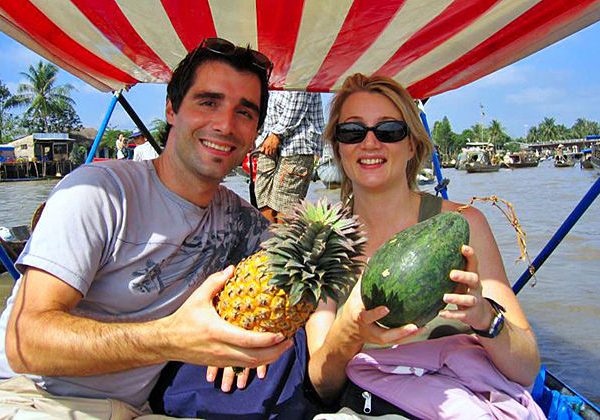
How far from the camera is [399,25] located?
312 cm

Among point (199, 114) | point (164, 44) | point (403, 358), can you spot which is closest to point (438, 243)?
point (403, 358)

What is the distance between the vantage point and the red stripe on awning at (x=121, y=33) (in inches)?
112

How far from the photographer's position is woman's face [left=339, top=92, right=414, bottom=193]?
2594mm

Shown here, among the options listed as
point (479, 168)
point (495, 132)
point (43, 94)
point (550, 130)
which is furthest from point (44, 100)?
point (550, 130)

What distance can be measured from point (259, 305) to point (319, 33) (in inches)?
87.6

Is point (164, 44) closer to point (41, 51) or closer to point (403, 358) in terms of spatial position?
point (41, 51)

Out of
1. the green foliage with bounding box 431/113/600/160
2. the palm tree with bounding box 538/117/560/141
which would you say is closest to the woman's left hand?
the green foliage with bounding box 431/113/600/160

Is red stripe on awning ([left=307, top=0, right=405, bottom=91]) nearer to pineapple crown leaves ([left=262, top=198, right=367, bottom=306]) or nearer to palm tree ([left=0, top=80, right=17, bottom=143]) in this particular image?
pineapple crown leaves ([left=262, top=198, right=367, bottom=306])

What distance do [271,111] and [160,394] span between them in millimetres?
3625

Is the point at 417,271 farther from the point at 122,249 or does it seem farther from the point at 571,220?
the point at 571,220

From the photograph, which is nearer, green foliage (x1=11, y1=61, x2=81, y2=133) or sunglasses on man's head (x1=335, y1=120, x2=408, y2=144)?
sunglasses on man's head (x1=335, y1=120, x2=408, y2=144)

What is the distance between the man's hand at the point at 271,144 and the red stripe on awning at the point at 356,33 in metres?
0.93

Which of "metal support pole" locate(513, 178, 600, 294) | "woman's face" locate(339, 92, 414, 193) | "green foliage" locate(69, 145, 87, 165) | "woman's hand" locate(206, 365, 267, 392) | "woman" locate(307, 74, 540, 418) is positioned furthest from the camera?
"green foliage" locate(69, 145, 87, 165)

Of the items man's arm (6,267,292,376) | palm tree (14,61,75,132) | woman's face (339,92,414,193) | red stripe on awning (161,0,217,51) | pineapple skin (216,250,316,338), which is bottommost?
man's arm (6,267,292,376)
